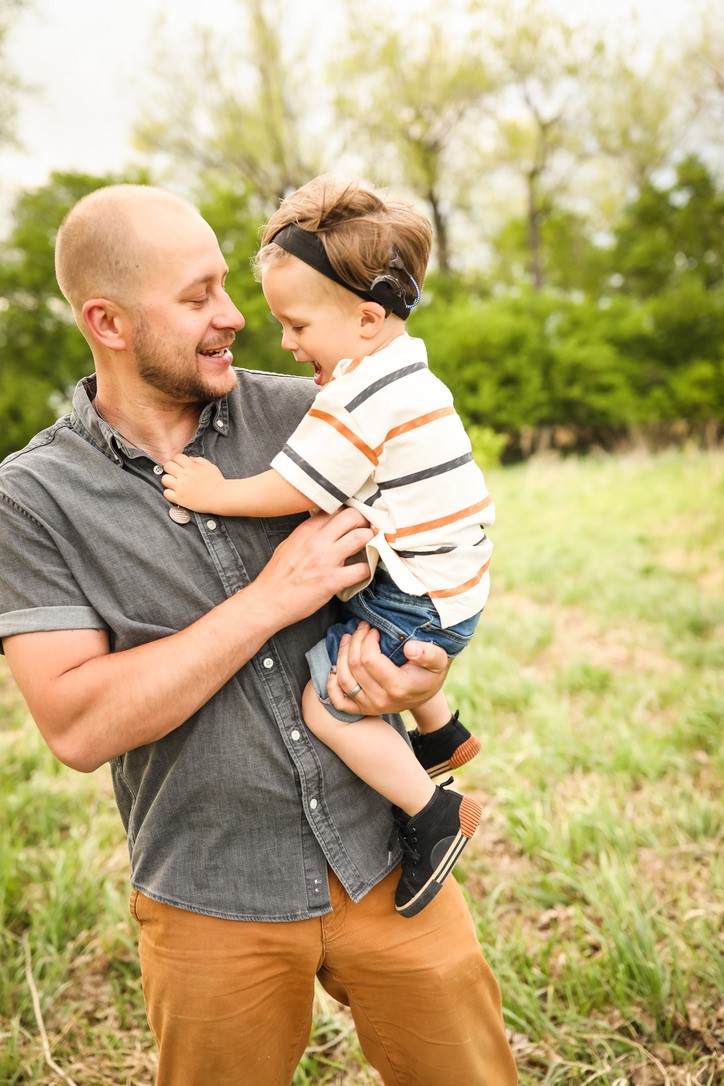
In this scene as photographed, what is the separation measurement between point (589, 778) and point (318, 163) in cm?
2137

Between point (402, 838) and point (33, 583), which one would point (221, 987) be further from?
point (33, 583)

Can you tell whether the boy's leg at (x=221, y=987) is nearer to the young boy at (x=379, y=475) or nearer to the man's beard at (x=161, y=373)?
the young boy at (x=379, y=475)

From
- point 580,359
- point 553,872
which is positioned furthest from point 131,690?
point 580,359

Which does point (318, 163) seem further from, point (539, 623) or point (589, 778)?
point (589, 778)

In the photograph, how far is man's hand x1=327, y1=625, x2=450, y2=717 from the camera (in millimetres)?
1658

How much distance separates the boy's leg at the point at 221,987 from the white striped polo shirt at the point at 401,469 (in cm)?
74

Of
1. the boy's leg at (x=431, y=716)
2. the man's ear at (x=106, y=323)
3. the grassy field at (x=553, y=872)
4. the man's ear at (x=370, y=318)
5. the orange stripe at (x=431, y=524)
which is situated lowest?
the grassy field at (x=553, y=872)

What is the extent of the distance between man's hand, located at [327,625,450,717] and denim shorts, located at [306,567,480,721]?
29 mm

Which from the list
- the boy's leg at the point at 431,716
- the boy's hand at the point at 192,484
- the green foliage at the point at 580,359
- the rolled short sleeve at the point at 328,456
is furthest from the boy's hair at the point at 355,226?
the green foliage at the point at 580,359

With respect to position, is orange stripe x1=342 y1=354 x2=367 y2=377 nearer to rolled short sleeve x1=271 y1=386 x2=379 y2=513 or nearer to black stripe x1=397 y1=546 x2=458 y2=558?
rolled short sleeve x1=271 y1=386 x2=379 y2=513

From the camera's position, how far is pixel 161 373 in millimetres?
1721

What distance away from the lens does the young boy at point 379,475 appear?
1.69 meters

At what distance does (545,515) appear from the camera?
29.5ft

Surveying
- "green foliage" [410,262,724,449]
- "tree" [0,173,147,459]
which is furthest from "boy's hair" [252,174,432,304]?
"green foliage" [410,262,724,449]
